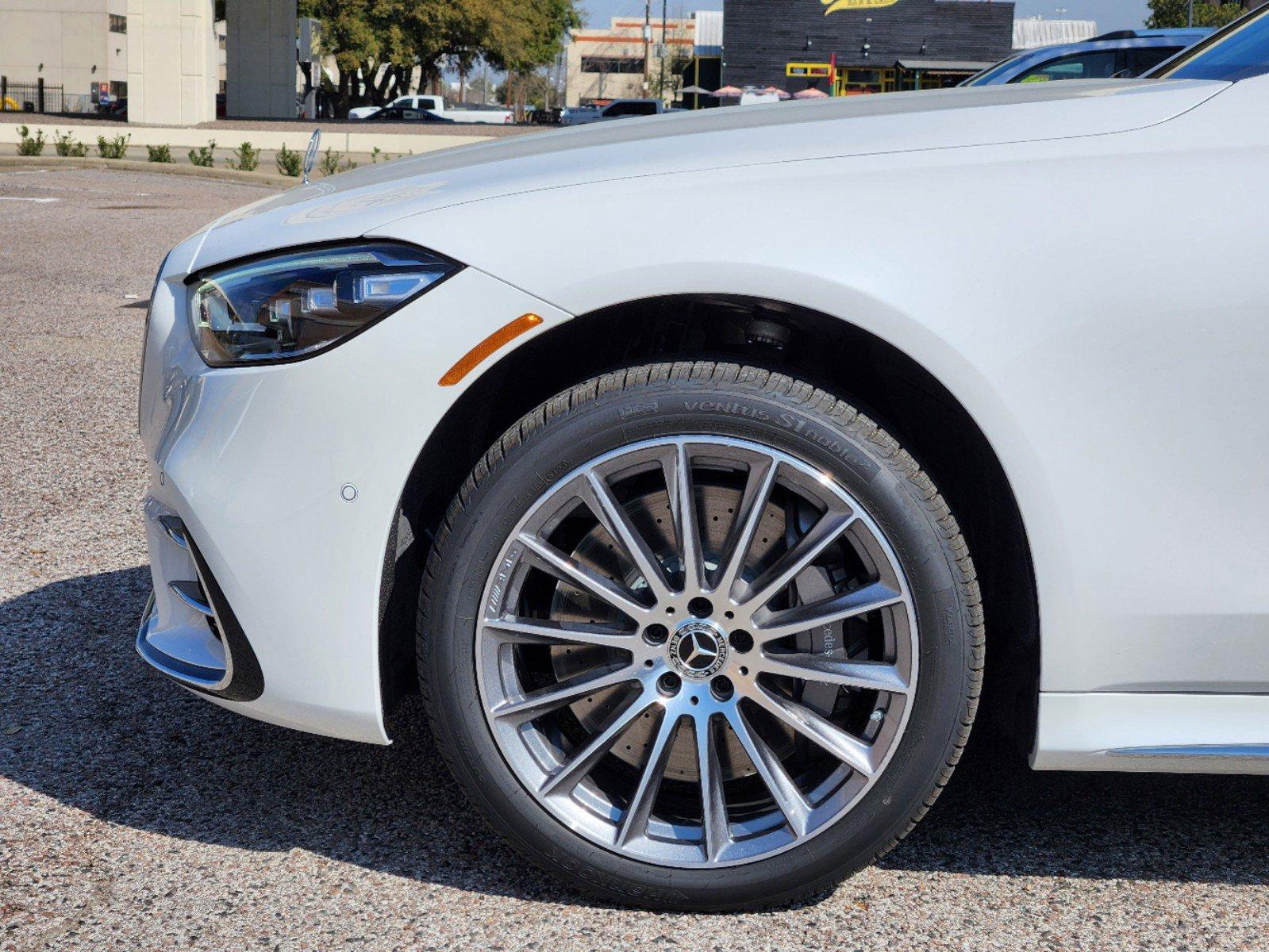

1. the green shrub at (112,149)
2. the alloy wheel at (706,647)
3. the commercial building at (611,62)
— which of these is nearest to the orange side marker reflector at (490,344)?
the alloy wheel at (706,647)

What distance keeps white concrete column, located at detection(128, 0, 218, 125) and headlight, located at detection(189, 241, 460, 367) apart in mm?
31218

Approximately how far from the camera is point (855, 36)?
5238 cm

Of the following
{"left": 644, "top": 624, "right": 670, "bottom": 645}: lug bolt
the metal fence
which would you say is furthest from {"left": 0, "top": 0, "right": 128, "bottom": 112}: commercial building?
{"left": 644, "top": 624, "right": 670, "bottom": 645}: lug bolt

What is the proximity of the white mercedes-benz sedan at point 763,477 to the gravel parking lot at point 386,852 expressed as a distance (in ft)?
0.55

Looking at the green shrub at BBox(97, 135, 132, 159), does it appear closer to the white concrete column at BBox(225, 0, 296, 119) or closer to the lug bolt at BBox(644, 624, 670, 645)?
the white concrete column at BBox(225, 0, 296, 119)

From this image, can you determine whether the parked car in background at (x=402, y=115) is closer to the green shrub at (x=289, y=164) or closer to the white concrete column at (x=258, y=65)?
the white concrete column at (x=258, y=65)

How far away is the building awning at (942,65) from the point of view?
1987 inches

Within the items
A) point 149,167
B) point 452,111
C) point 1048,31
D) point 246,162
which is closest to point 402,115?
point 452,111

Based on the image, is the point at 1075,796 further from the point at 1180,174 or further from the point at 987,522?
the point at 1180,174

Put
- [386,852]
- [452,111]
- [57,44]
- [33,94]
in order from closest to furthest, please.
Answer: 1. [386,852]
2. [452,111]
3. [33,94]
4. [57,44]

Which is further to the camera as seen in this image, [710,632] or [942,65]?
[942,65]

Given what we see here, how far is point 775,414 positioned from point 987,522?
42cm

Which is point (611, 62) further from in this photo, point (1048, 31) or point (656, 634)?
point (656, 634)

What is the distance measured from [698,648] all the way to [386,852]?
73 cm
